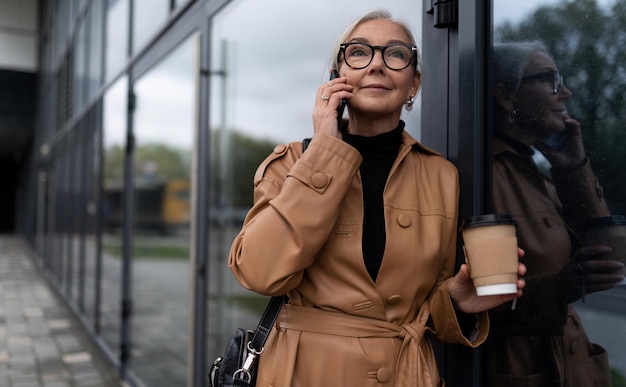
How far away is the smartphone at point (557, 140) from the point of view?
1.43 meters

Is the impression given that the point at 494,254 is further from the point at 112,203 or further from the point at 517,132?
the point at 112,203

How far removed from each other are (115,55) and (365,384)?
572 cm

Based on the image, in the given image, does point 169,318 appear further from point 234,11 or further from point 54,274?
point 54,274

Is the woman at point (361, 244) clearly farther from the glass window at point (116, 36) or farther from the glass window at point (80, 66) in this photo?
the glass window at point (80, 66)

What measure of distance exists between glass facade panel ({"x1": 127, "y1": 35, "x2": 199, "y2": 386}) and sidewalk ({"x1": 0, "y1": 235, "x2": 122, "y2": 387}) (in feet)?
2.66

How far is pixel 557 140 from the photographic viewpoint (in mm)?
1448

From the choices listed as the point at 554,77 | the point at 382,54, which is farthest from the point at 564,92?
the point at 382,54

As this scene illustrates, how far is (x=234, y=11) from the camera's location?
330 cm

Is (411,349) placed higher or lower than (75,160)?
lower

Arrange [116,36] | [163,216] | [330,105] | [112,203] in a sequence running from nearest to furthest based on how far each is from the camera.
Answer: [330,105] → [163,216] → [112,203] → [116,36]

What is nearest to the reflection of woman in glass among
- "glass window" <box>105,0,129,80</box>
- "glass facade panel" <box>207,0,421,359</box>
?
"glass facade panel" <box>207,0,421,359</box>

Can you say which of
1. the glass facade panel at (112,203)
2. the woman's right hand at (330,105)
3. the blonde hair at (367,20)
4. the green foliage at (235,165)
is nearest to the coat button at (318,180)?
the woman's right hand at (330,105)

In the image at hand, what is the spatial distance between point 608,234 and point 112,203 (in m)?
5.50

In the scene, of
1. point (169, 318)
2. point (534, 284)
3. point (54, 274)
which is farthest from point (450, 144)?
point (54, 274)
